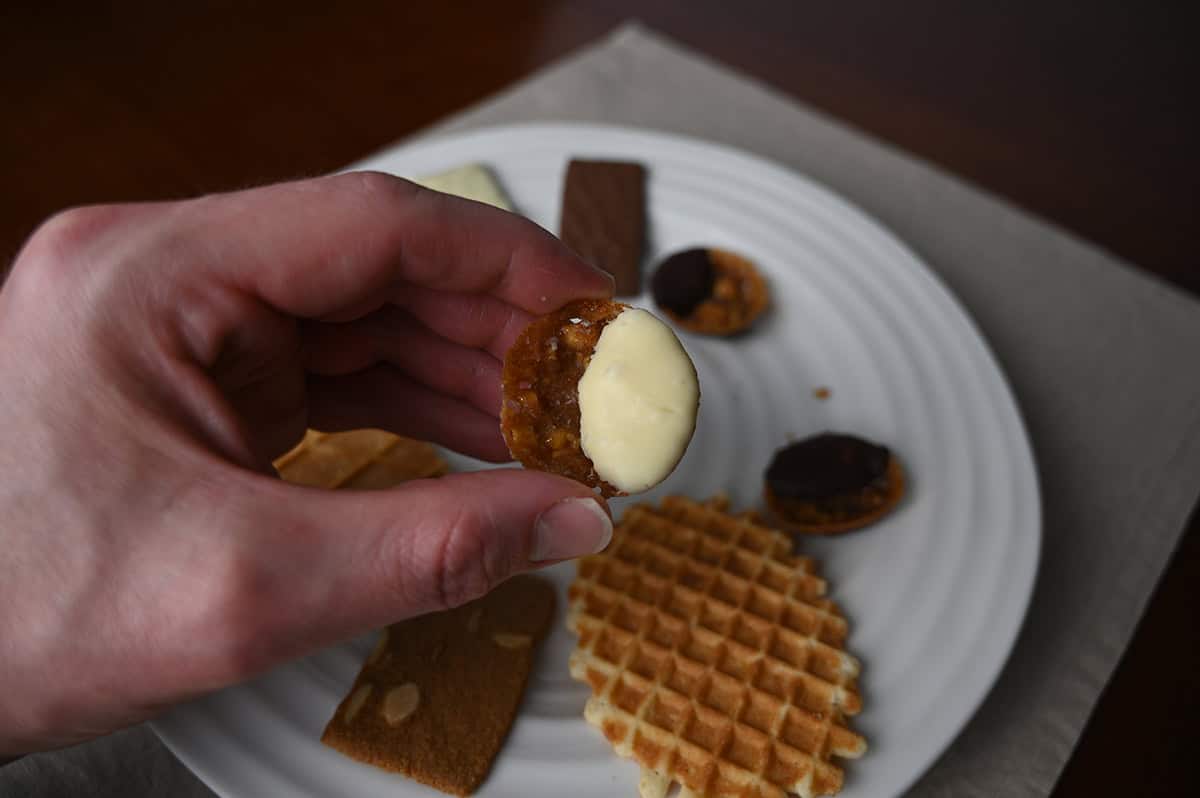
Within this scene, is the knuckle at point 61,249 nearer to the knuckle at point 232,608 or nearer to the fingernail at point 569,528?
the knuckle at point 232,608

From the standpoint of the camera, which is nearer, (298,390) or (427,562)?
(427,562)

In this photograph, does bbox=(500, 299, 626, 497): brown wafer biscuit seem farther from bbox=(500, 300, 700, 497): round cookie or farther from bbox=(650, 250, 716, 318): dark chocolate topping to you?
bbox=(650, 250, 716, 318): dark chocolate topping

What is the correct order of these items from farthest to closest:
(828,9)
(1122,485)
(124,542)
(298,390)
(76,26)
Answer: (828,9) → (76,26) → (1122,485) → (298,390) → (124,542)

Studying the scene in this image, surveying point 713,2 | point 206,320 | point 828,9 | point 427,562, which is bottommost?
point 427,562

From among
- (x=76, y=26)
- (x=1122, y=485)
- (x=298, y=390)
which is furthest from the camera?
(x=76, y=26)

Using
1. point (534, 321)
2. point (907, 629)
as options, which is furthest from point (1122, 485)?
point (534, 321)

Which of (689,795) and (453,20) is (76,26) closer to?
(453,20)

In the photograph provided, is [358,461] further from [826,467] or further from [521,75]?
[521,75]

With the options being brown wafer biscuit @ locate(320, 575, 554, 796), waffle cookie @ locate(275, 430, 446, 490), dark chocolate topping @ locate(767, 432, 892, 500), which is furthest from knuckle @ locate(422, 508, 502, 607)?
dark chocolate topping @ locate(767, 432, 892, 500)
